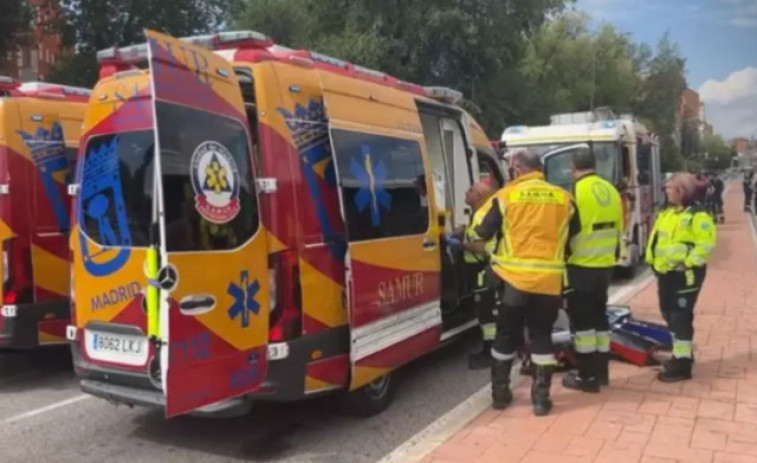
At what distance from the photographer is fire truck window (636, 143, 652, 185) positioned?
46.5ft

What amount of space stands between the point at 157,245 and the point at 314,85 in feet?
5.09

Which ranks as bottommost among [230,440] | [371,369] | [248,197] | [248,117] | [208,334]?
[230,440]

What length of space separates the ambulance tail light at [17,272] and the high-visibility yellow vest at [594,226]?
4.47 m

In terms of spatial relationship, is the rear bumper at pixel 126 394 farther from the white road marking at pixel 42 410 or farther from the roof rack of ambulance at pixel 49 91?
the roof rack of ambulance at pixel 49 91

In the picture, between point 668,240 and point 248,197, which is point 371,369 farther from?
point 668,240

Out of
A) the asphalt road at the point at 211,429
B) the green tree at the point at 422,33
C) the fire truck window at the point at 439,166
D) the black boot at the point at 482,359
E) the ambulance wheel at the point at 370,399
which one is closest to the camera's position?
the asphalt road at the point at 211,429

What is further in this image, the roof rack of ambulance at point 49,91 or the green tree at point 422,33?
the green tree at point 422,33

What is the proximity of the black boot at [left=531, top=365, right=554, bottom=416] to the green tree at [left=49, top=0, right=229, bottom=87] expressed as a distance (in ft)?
77.5

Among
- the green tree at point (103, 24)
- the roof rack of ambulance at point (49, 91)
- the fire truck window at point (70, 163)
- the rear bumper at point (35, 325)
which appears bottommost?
the rear bumper at point (35, 325)

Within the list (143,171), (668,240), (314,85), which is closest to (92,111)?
(143,171)

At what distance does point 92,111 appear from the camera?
4.99 m

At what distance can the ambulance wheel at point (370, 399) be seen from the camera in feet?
18.1

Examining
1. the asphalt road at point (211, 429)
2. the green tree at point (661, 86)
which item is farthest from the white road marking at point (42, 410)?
the green tree at point (661, 86)

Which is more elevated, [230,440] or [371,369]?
[371,369]
